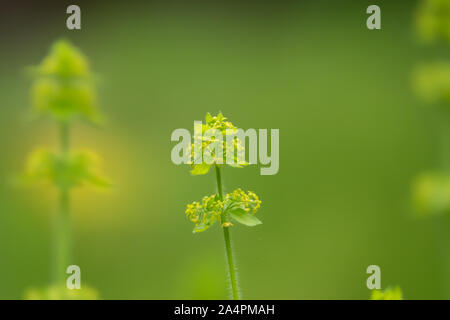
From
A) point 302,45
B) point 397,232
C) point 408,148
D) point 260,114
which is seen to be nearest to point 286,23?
point 302,45

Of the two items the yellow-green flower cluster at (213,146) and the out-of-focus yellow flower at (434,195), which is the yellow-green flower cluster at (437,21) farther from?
the yellow-green flower cluster at (213,146)

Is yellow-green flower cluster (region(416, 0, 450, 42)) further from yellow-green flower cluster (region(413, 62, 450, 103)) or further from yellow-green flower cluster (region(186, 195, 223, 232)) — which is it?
yellow-green flower cluster (region(186, 195, 223, 232))

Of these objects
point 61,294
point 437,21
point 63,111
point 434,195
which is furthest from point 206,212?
point 437,21

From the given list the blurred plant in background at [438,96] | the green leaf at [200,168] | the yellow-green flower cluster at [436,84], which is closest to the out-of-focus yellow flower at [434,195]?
the blurred plant in background at [438,96]

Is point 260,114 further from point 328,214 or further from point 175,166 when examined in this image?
point 328,214

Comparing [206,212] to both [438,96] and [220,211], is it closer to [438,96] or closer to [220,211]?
[220,211]

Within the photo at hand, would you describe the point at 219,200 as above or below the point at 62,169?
below
